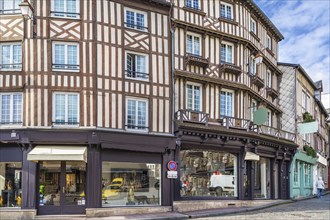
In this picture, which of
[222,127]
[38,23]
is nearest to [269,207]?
[222,127]

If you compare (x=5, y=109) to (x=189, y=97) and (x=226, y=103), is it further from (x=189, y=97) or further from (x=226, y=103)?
(x=226, y=103)

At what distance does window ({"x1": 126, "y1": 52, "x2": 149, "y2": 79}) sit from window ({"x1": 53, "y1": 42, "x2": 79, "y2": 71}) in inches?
89.2

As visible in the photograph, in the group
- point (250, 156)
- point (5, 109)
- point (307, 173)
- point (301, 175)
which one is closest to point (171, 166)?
point (250, 156)

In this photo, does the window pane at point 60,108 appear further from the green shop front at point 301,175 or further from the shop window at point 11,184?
the green shop front at point 301,175

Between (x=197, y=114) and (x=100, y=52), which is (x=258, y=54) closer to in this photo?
(x=197, y=114)

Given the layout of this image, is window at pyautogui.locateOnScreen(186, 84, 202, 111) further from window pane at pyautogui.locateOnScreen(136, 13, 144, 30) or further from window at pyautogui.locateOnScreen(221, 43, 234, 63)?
window pane at pyautogui.locateOnScreen(136, 13, 144, 30)

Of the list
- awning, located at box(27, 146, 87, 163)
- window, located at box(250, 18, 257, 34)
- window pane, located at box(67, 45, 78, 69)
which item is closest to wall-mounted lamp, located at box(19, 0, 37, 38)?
window pane, located at box(67, 45, 78, 69)

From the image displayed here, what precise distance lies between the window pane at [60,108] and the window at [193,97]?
617cm

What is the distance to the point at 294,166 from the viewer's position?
30.7 m

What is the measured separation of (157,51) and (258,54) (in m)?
7.49

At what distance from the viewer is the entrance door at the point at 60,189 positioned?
17.5m

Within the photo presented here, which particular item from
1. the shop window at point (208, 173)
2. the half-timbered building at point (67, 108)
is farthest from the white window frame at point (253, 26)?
the half-timbered building at point (67, 108)

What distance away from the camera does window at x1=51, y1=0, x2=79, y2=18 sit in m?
18.0

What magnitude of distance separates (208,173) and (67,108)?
786 centimetres
